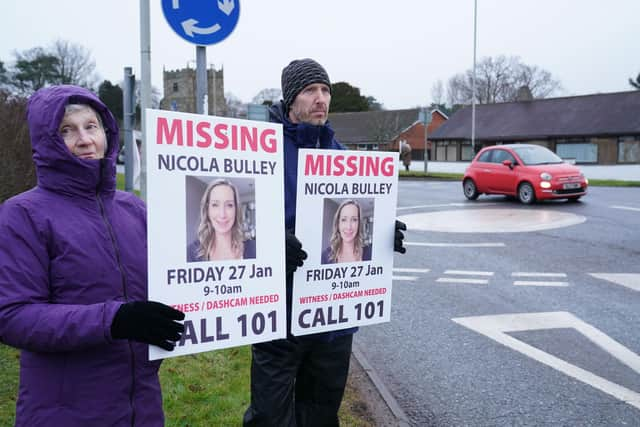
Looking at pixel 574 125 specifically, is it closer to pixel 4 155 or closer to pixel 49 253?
pixel 4 155

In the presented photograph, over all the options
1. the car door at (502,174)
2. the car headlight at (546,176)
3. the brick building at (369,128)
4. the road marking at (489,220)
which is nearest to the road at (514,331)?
the road marking at (489,220)

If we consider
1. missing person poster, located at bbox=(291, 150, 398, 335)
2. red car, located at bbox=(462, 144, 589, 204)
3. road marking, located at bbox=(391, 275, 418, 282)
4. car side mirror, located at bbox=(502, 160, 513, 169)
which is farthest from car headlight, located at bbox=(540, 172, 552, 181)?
missing person poster, located at bbox=(291, 150, 398, 335)

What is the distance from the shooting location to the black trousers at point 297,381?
2.62 meters

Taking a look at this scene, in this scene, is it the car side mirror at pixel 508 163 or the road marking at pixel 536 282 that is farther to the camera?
the car side mirror at pixel 508 163

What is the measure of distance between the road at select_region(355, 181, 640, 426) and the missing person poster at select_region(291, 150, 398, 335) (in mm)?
1504

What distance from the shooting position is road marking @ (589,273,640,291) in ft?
23.2

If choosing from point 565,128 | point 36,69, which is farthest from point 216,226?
point 36,69

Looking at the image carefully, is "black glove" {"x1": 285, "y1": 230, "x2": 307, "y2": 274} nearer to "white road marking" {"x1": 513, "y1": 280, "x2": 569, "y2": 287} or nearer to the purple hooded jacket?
the purple hooded jacket

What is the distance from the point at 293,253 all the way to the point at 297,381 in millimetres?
828

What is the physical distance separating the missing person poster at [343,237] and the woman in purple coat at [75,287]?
754 mm

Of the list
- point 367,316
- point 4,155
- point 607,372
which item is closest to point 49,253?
point 367,316

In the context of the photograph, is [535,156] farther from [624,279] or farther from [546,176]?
[624,279]

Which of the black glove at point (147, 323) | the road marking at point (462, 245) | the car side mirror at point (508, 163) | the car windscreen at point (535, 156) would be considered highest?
the car windscreen at point (535, 156)

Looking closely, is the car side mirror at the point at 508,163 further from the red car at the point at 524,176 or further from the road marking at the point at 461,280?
the road marking at the point at 461,280
